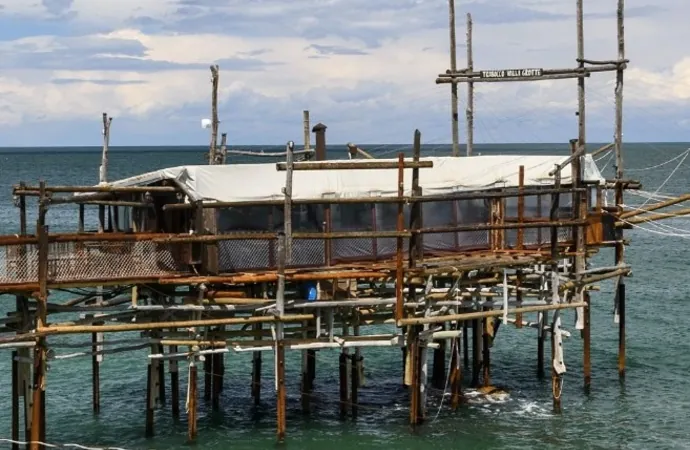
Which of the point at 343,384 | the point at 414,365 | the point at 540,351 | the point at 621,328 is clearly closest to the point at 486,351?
the point at 540,351

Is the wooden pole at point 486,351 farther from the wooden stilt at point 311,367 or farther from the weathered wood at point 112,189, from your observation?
the weathered wood at point 112,189

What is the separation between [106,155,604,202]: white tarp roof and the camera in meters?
26.3

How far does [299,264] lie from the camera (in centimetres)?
2670

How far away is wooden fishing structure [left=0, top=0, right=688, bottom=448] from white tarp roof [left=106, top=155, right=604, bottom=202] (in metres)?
0.05

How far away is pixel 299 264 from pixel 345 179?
2572mm

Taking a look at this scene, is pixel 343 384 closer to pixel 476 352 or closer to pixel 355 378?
pixel 355 378

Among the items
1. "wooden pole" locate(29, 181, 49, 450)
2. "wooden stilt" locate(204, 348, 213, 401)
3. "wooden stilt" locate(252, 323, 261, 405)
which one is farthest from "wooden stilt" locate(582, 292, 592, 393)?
"wooden pole" locate(29, 181, 49, 450)

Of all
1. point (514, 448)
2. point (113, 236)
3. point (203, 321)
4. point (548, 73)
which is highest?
point (548, 73)

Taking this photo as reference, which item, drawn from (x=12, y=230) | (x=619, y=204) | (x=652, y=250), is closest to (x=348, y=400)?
(x=619, y=204)

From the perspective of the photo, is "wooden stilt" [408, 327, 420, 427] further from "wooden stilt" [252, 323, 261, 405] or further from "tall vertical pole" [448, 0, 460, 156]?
"tall vertical pole" [448, 0, 460, 156]

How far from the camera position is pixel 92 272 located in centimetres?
2447

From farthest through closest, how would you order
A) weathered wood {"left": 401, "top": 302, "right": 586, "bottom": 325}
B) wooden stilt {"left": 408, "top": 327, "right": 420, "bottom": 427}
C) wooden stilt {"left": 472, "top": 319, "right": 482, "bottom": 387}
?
wooden stilt {"left": 472, "top": 319, "right": 482, "bottom": 387}, wooden stilt {"left": 408, "top": 327, "right": 420, "bottom": 427}, weathered wood {"left": 401, "top": 302, "right": 586, "bottom": 325}

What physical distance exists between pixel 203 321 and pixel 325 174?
5.26m

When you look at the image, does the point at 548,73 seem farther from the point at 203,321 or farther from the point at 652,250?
the point at 652,250
